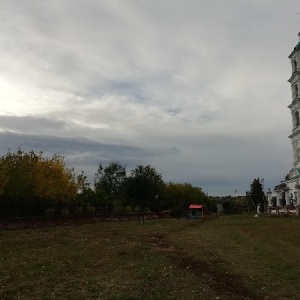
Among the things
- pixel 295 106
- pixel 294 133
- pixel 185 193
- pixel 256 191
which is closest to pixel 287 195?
pixel 294 133

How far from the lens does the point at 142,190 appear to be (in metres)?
76.1

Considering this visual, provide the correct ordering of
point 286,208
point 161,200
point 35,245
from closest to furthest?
point 35,245, point 286,208, point 161,200

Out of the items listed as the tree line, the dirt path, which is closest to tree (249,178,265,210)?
the tree line

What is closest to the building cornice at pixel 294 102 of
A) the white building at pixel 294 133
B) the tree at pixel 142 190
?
the white building at pixel 294 133

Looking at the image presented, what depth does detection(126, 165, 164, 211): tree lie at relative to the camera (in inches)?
2985

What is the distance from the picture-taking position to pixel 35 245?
2267 cm

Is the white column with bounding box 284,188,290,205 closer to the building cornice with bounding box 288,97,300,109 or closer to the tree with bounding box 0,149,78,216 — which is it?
the building cornice with bounding box 288,97,300,109

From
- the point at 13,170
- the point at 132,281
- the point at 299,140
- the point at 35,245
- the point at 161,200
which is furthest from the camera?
the point at 161,200

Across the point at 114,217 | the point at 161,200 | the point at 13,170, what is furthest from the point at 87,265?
the point at 161,200

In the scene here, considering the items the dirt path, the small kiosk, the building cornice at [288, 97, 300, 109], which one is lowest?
the dirt path

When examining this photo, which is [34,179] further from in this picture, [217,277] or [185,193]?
[185,193]

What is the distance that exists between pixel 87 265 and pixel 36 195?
1243 inches

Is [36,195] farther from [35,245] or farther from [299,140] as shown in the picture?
[299,140]

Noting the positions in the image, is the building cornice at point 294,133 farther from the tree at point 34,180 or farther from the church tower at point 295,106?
the tree at point 34,180
